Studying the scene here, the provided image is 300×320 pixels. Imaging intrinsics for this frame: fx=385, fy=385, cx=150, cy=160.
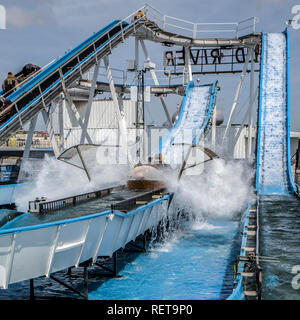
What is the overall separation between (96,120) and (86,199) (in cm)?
2664

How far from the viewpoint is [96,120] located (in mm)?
Answer: 41281

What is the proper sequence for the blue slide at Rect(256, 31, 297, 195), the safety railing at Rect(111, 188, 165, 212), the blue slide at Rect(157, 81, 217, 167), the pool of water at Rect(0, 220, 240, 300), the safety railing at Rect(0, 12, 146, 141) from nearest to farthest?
1. the pool of water at Rect(0, 220, 240, 300)
2. the safety railing at Rect(111, 188, 165, 212)
3. the safety railing at Rect(0, 12, 146, 141)
4. the blue slide at Rect(256, 31, 297, 195)
5. the blue slide at Rect(157, 81, 217, 167)

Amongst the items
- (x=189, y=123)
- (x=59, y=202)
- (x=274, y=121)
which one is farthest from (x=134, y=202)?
(x=189, y=123)

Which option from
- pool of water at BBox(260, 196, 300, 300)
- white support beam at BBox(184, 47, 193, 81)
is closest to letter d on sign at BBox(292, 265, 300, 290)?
pool of water at BBox(260, 196, 300, 300)

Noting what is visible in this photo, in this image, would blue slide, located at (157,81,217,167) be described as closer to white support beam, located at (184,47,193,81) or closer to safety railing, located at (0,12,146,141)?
white support beam, located at (184,47,193,81)

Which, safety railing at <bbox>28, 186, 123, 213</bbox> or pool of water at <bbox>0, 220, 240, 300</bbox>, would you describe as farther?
safety railing at <bbox>28, 186, 123, 213</bbox>

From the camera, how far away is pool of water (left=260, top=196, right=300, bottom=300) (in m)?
7.52

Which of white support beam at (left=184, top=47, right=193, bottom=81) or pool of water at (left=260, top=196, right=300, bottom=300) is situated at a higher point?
white support beam at (left=184, top=47, right=193, bottom=81)

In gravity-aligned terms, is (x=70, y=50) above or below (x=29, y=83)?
above

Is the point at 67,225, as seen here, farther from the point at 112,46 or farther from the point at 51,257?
the point at 112,46

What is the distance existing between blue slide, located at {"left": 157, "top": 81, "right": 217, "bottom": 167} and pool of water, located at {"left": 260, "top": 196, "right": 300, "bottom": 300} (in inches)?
357

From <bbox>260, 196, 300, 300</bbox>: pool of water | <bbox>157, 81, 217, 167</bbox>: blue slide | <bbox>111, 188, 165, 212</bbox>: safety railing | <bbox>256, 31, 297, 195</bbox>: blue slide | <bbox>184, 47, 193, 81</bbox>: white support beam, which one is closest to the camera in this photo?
<bbox>260, 196, 300, 300</bbox>: pool of water

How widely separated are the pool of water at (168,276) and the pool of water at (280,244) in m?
2.07

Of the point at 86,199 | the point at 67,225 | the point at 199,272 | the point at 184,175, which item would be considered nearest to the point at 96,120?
the point at 184,175
